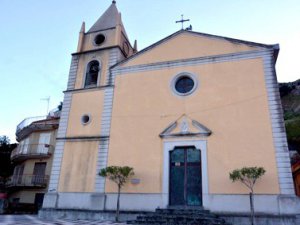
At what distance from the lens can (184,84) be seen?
1348 centimetres

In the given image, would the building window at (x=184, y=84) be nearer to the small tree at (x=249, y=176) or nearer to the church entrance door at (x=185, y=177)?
the church entrance door at (x=185, y=177)

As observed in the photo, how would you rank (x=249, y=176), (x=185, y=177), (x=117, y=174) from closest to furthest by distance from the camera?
(x=249, y=176) < (x=117, y=174) < (x=185, y=177)

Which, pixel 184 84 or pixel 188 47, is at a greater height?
pixel 188 47

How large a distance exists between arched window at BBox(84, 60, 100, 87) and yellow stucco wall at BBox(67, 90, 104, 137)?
788 mm

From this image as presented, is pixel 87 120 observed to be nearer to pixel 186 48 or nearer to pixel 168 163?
pixel 168 163

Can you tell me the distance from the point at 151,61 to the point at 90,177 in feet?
20.7

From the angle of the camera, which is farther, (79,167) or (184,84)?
(184,84)

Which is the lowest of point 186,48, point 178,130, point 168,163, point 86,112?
point 168,163

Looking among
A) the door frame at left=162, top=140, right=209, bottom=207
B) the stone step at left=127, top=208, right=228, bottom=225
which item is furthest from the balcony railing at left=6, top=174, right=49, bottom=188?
the stone step at left=127, top=208, right=228, bottom=225

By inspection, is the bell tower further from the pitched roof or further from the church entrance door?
the church entrance door

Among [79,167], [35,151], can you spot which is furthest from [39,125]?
[79,167]

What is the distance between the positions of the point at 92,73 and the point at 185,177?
7.74m

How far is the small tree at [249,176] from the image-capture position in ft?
32.5

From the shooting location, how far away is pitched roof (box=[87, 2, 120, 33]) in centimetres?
1683
